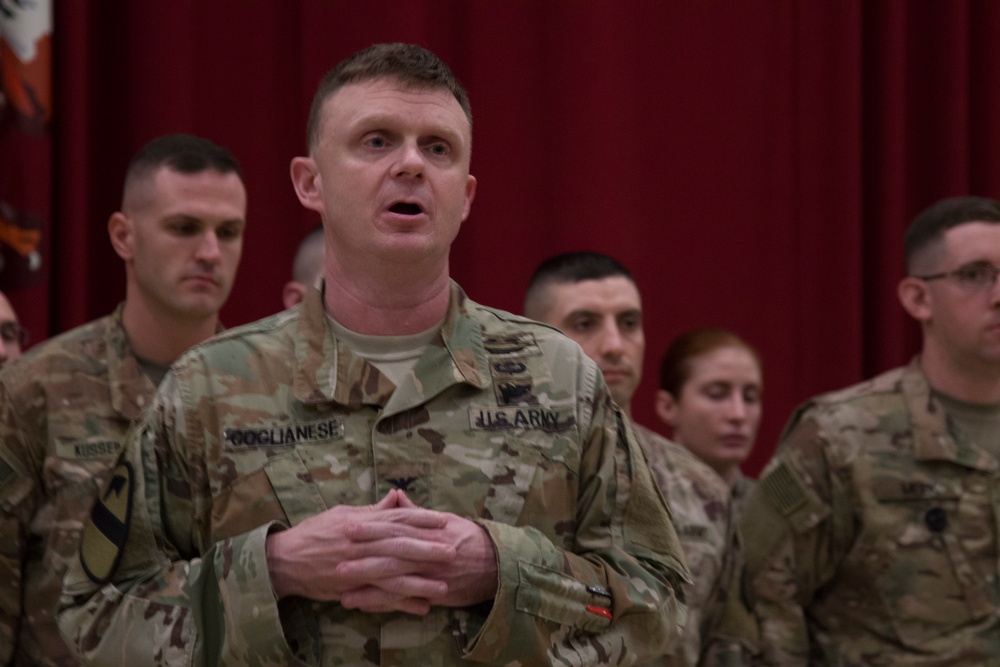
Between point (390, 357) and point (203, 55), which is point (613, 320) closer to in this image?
point (390, 357)

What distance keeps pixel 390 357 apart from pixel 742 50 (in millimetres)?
3026

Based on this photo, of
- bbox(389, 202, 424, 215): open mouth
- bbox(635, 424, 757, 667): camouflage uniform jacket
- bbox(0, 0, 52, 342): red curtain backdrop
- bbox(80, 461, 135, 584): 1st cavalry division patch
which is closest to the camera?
bbox(80, 461, 135, 584): 1st cavalry division patch

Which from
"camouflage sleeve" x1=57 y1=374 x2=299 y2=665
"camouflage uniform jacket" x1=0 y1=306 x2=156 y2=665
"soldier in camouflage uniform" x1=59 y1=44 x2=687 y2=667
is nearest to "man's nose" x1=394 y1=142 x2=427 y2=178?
"soldier in camouflage uniform" x1=59 y1=44 x2=687 y2=667

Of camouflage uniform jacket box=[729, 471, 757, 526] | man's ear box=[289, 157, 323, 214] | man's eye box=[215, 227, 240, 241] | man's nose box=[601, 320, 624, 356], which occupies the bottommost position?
camouflage uniform jacket box=[729, 471, 757, 526]

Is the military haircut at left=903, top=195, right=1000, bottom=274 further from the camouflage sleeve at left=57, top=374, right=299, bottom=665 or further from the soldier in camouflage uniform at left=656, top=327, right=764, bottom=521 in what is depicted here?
the camouflage sleeve at left=57, top=374, right=299, bottom=665

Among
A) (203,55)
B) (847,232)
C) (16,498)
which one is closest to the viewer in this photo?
(16,498)

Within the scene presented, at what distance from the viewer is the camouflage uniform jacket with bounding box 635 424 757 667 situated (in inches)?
114

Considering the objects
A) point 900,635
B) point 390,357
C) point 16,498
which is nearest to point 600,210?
point 900,635

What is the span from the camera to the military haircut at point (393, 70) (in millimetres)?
1790

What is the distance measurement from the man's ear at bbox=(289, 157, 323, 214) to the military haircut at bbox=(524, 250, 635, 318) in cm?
144

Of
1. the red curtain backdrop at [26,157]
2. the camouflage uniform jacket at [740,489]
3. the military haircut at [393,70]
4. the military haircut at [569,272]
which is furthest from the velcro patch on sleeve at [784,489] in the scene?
the red curtain backdrop at [26,157]

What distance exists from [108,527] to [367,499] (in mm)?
340

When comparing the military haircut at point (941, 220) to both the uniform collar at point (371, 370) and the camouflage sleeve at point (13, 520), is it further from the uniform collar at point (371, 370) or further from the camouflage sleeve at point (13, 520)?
the camouflage sleeve at point (13, 520)

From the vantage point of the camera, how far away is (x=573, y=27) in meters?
4.25
